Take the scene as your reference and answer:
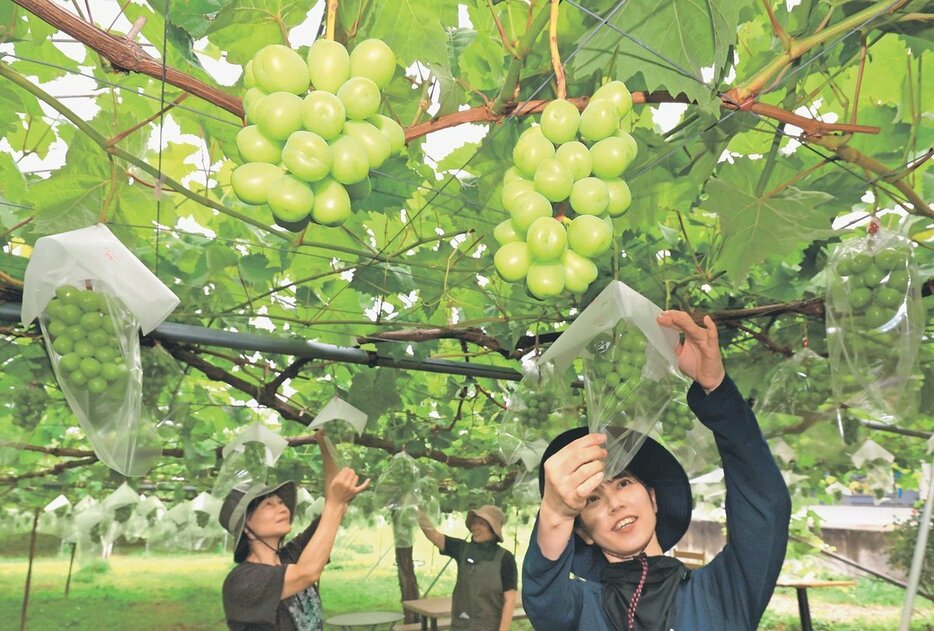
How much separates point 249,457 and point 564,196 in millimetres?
3400

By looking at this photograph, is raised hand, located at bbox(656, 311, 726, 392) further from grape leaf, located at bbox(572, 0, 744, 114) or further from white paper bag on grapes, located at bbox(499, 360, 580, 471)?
white paper bag on grapes, located at bbox(499, 360, 580, 471)

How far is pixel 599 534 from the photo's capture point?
5.98ft

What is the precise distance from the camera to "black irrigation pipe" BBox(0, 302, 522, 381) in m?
2.78

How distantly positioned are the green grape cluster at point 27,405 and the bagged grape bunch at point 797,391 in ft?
10.2

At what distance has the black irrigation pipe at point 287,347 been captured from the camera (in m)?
2.78

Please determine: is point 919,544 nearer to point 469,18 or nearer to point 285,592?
point 469,18

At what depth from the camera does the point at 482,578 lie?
5449mm

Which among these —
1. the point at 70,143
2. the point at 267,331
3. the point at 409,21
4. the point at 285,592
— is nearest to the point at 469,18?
the point at 409,21

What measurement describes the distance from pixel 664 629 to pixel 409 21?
1344 millimetres

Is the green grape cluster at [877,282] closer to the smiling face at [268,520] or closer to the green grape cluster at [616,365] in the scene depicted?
the green grape cluster at [616,365]

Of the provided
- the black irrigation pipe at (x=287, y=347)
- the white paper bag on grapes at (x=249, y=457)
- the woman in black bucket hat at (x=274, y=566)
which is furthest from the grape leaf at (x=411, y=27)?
the white paper bag on grapes at (x=249, y=457)

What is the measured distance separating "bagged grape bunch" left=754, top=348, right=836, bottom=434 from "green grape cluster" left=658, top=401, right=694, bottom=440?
369mm

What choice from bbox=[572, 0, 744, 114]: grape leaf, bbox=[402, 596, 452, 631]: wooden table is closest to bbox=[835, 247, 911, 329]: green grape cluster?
bbox=[572, 0, 744, 114]: grape leaf

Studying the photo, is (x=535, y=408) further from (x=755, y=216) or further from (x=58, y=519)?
(x=58, y=519)
